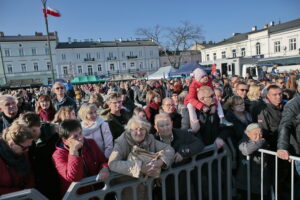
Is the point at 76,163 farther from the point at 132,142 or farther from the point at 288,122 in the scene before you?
the point at 288,122

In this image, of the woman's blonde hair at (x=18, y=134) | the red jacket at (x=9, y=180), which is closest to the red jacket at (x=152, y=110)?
the woman's blonde hair at (x=18, y=134)

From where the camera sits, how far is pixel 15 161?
6.56 ft

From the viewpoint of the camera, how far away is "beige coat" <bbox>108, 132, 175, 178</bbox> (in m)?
1.94

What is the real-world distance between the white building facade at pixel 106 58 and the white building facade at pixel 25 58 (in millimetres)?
3899

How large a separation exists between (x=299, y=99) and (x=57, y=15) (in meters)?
18.8

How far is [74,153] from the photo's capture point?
198 centimetres

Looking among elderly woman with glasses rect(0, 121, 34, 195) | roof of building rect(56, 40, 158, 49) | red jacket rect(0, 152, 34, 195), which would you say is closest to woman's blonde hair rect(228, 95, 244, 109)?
elderly woman with glasses rect(0, 121, 34, 195)

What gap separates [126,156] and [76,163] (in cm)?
54

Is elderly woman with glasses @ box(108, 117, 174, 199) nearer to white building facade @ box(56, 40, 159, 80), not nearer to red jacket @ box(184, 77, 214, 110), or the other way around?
red jacket @ box(184, 77, 214, 110)

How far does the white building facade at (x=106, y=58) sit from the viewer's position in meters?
58.9

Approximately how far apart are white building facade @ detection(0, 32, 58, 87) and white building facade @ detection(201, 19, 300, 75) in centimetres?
4507

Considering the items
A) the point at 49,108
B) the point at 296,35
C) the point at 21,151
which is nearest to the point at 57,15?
the point at 49,108

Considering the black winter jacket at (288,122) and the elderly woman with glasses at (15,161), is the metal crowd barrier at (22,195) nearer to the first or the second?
the elderly woman with glasses at (15,161)

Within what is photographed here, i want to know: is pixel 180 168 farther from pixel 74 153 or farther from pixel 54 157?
pixel 54 157
